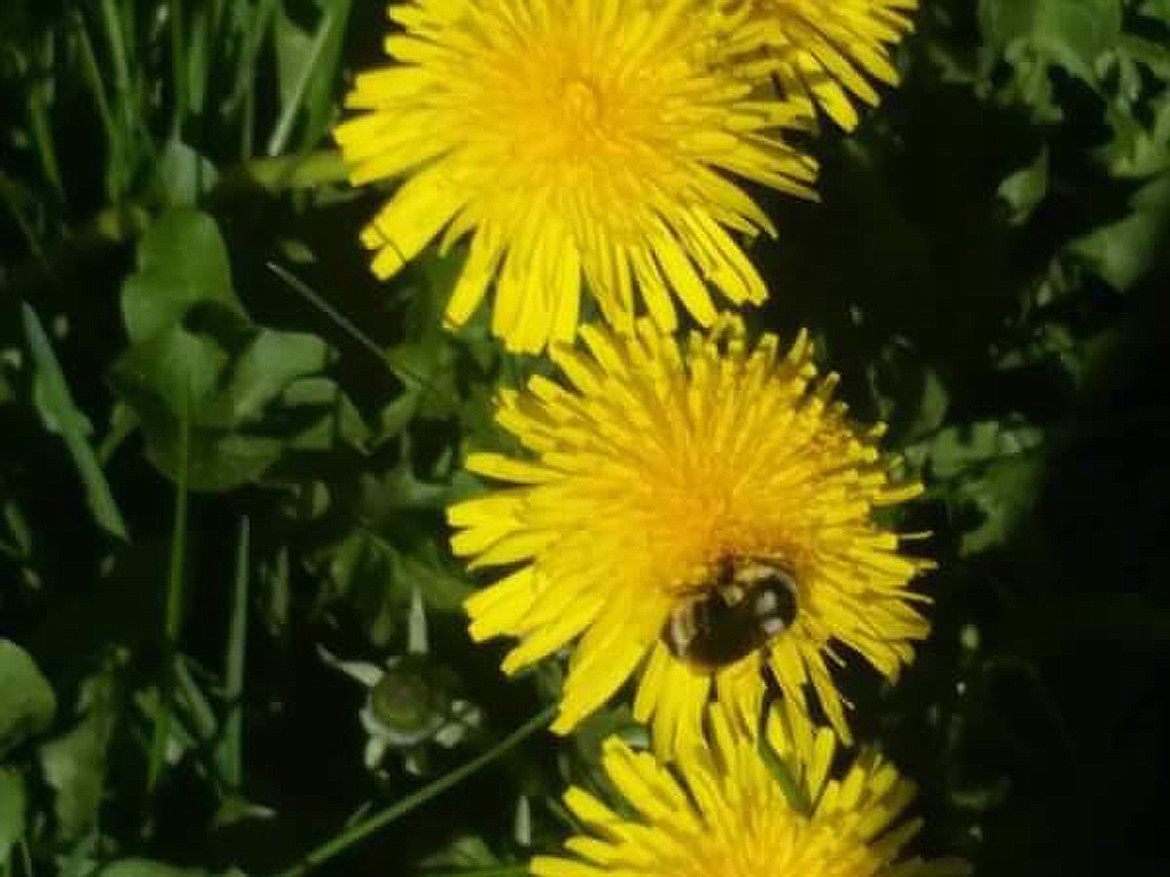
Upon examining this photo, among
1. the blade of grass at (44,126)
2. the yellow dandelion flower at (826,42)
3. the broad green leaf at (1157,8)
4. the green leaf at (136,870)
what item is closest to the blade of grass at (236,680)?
the green leaf at (136,870)

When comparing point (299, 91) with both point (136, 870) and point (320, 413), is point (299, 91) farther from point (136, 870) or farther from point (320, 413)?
point (136, 870)

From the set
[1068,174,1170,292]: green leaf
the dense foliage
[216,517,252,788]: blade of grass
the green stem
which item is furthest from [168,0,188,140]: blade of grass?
[1068,174,1170,292]: green leaf

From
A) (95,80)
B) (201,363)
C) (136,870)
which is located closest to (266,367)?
(201,363)

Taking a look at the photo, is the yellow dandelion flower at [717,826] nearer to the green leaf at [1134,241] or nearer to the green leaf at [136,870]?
the green leaf at [136,870]

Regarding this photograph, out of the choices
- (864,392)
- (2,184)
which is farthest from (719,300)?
(2,184)

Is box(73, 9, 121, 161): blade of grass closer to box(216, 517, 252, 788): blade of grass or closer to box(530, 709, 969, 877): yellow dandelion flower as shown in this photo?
box(216, 517, 252, 788): blade of grass
